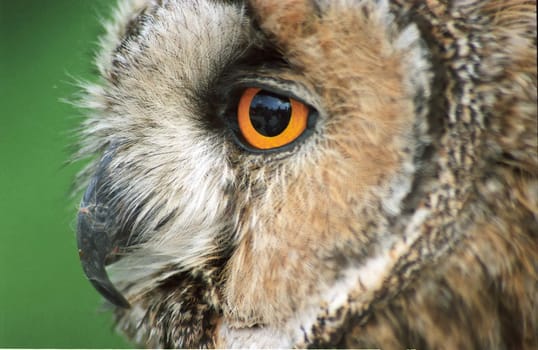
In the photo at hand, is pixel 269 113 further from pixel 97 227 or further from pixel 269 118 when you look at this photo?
pixel 97 227

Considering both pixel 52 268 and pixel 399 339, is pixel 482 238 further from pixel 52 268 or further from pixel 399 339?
pixel 52 268

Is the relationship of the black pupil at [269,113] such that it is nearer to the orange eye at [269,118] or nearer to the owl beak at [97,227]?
the orange eye at [269,118]

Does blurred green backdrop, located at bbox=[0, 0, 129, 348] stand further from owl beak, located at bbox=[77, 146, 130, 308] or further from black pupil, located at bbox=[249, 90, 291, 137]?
black pupil, located at bbox=[249, 90, 291, 137]

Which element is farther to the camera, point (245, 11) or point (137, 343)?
point (137, 343)

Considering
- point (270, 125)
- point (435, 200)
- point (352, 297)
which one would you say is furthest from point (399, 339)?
point (270, 125)

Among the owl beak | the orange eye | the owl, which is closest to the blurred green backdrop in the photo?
the owl beak

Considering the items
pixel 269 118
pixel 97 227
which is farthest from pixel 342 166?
pixel 97 227

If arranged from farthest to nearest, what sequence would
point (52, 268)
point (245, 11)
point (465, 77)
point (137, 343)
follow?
point (52, 268) < point (137, 343) < point (245, 11) < point (465, 77)

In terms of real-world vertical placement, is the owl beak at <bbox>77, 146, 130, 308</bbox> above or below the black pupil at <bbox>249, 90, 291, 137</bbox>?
below
